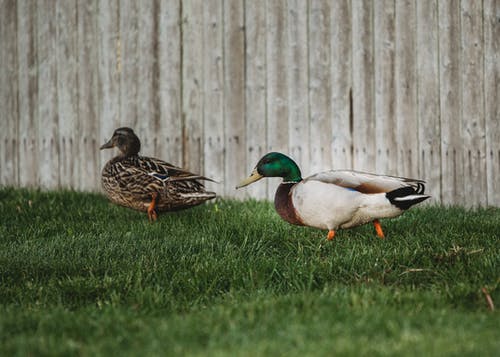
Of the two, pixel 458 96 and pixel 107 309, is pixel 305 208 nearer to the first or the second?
pixel 107 309

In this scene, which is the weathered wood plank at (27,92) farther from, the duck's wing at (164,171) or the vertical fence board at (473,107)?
the vertical fence board at (473,107)

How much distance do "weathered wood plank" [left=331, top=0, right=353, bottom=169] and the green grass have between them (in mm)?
1010

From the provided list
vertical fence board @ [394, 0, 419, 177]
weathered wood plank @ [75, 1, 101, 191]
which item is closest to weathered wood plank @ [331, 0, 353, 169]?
vertical fence board @ [394, 0, 419, 177]

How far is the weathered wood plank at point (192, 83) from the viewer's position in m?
8.07

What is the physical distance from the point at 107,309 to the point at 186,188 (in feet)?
9.33

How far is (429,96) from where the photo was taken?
7.30 m

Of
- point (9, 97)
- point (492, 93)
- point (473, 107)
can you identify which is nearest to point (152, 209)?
point (473, 107)

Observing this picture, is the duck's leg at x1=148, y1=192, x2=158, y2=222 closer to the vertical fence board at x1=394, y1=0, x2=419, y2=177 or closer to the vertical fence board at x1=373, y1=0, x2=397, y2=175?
the vertical fence board at x1=373, y1=0, x2=397, y2=175

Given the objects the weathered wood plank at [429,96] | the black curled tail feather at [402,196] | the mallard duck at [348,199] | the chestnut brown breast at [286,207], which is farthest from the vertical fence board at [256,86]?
the black curled tail feather at [402,196]

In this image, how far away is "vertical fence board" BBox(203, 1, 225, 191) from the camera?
7965 mm

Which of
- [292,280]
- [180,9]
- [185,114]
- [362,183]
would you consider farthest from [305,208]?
[180,9]

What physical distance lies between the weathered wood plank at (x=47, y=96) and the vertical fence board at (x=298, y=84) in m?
2.93

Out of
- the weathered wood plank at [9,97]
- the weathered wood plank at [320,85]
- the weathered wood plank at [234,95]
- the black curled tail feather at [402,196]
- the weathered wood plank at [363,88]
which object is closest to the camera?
the black curled tail feather at [402,196]

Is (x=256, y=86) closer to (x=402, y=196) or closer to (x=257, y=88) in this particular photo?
(x=257, y=88)
